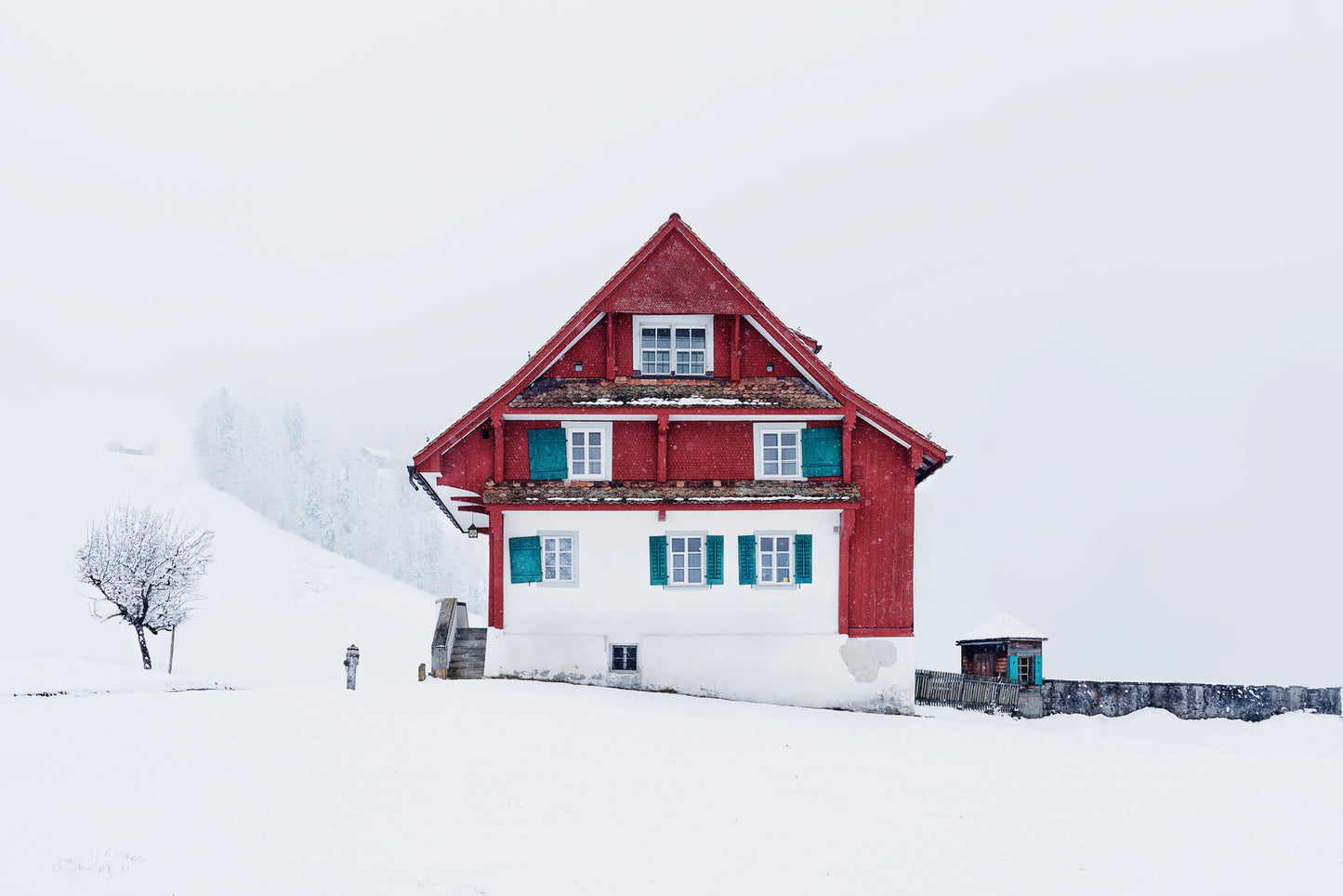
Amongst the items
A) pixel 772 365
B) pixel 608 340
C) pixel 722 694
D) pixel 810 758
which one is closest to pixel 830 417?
pixel 772 365

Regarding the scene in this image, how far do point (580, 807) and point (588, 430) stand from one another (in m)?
14.2

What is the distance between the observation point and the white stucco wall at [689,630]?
2533 cm

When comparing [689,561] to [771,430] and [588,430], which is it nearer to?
[771,430]

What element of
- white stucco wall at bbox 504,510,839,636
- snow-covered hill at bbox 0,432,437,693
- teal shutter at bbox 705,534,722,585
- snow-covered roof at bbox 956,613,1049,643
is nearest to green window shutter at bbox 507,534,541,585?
white stucco wall at bbox 504,510,839,636

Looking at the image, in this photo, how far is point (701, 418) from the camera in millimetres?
25781

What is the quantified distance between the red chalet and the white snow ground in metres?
1.59

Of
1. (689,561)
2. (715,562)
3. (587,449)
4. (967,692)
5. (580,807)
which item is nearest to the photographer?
(580,807)

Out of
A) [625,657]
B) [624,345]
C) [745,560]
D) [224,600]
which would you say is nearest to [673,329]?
[624,345]

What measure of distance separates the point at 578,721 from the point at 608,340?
11113 mm

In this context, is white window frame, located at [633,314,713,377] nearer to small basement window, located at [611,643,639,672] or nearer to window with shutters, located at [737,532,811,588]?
window with shutters, located at [737,532,811,588]

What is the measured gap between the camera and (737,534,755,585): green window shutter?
25688mm

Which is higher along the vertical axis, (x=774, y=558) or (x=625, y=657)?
(x=774, y=558)

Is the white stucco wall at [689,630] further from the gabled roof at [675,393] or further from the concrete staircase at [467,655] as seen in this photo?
the gabled roof at [675,393]

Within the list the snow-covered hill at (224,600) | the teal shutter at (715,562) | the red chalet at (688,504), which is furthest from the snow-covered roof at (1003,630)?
the snow-covered hill at (224,600)
